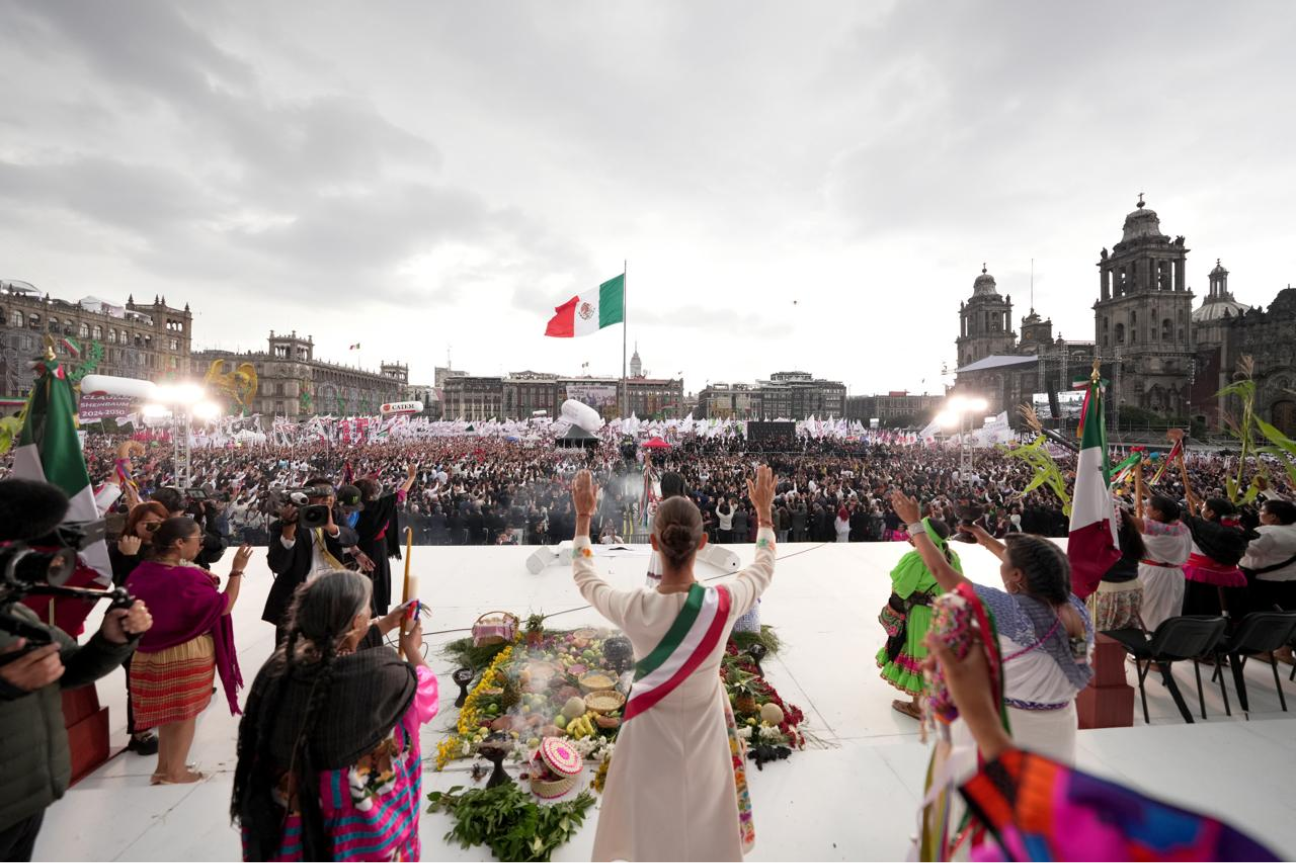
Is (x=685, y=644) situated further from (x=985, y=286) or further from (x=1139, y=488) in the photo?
(x=985, y=286)

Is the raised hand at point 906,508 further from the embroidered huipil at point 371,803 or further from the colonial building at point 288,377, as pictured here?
the colonial building at point 288,377

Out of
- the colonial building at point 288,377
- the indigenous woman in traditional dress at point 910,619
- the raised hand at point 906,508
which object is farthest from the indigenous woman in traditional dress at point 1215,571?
the colonial building at point 288,377

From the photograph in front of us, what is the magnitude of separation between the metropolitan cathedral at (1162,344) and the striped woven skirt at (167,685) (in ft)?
155

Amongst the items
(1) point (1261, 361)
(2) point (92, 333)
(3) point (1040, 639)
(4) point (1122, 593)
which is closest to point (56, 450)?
(3) point (1040, 639)

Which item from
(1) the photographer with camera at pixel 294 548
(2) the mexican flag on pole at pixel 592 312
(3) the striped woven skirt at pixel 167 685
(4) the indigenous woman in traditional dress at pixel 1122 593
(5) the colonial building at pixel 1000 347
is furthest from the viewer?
(5) the colonial building at pixel 1000 347

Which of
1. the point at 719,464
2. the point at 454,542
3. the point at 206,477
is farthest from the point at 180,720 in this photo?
the point at 719,464

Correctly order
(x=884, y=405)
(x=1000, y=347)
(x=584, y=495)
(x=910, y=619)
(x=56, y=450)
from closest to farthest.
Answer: (x=584, y=495)
(x=56, y=450)
(x=910, y=619)
(x=1000, y=347)
(x=884, y=405)

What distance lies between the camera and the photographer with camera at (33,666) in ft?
5.16

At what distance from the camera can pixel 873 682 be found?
191 inches

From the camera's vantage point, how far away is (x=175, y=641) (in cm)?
322

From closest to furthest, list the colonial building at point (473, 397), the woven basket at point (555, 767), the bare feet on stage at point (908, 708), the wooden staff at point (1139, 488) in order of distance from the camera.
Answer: the woven basket at point (555, 767) < the bare feet on stage at point (908, 708) < the wooden staff at point (1139, 488) < the colonial building at point (473, 397)

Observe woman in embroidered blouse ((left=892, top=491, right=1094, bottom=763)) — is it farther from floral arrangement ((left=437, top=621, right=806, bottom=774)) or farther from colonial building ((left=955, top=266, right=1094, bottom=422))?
colonial building ((left=955, top=266, right=1094, bottom=422))

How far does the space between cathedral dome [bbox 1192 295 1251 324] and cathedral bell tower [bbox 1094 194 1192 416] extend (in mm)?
7827

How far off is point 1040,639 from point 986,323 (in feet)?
323
